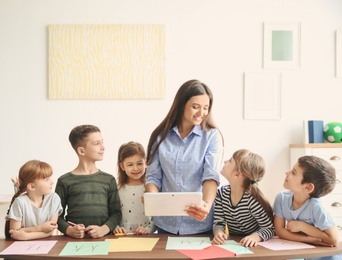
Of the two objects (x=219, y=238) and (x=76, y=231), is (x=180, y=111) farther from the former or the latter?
(x=76, y=231)

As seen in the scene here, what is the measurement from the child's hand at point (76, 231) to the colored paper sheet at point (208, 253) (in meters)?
0.52

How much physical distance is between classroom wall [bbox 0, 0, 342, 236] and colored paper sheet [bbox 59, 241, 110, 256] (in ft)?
9.09

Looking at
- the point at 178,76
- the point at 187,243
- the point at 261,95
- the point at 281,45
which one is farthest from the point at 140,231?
the point at 281,45

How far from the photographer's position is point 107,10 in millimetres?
4773

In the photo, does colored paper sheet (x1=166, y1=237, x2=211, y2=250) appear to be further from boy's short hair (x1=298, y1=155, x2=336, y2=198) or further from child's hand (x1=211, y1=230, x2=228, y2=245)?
boy's short hair (x1=298, y1=155, x2=336, y2=198)

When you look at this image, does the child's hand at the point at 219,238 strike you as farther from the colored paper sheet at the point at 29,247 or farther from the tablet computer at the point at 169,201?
the colored paper sheet at the point at 29,247

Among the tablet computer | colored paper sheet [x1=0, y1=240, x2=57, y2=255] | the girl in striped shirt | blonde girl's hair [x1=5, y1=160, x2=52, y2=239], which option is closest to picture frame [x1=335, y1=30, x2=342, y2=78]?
the girl in striped shirt

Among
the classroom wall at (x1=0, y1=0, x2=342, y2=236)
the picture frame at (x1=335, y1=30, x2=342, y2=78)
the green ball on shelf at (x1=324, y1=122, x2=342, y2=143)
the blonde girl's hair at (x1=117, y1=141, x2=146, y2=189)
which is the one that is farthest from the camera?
the picture frame at (x1=335, y1=30, x2=342, y2=78)

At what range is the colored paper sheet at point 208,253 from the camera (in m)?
1.74

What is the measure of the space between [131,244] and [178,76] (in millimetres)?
3022

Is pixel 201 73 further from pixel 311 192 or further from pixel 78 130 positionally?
pixel 311 192

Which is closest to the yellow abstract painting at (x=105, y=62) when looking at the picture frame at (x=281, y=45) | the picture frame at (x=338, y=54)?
the picture frame at (x=281, y=45)

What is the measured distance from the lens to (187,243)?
1.96 m

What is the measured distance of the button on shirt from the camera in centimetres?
216
